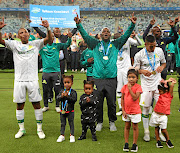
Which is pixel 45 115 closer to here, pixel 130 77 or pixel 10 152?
pixel 10 152

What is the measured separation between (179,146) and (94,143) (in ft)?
4.98

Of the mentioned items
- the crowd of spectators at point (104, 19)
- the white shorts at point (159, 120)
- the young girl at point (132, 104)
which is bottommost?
the white shorts at point (159, 120)

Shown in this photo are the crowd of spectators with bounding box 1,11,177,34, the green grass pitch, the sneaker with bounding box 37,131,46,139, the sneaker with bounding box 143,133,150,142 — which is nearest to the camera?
the green grass pitch

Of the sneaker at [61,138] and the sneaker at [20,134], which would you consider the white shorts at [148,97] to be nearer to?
the sneaker at [61,138]

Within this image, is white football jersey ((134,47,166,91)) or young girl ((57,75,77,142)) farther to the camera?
white football jersey ((134,47,166,91))

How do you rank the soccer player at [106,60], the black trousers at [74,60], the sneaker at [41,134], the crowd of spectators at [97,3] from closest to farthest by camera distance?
1. the sneaker at [41,134]
2. the soccer player at [106,60]
3. the black trousers at [74,60]
4. the crowd of spectators at [97,3]

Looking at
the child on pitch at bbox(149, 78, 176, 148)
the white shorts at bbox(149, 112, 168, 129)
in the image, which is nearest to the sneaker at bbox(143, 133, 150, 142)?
the child on pitch at bbox(149, 78, 176, 148)

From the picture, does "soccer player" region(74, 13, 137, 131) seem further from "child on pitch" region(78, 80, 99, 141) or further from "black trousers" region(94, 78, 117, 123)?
"child on pitch" region(78, 80, 99, 141)

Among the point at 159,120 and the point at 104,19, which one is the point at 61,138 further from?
the point at 104,19

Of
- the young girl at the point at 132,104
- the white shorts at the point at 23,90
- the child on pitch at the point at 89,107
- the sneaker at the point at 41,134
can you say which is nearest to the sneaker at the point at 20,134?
the sneaker at the point at 41,134

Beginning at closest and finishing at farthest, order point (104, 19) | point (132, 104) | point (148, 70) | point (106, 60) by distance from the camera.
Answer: point (132, 104) → point (148, 70) → point (106, 60) → point (104, 19)

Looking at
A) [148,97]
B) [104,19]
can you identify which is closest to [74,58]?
[148,97]

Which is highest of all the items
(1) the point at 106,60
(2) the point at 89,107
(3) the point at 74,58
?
(3) the point at 74,58

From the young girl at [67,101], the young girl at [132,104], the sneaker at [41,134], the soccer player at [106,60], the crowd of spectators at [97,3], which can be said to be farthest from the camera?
the crowd of spectators at [97,3]
